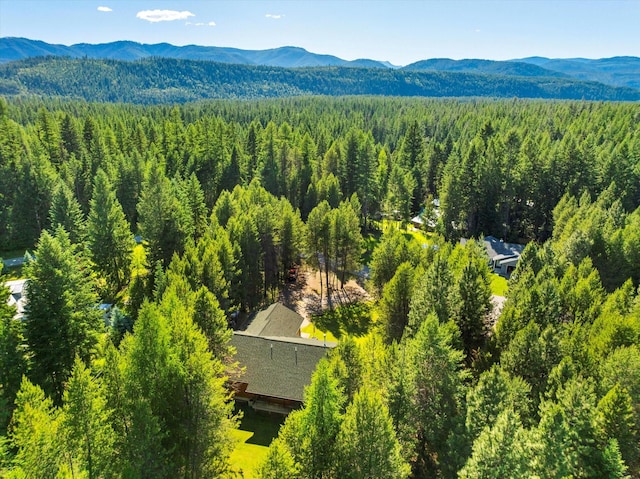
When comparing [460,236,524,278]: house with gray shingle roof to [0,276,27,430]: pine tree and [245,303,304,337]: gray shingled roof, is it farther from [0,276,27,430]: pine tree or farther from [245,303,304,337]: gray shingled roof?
[0,276,27,430]: pine tree

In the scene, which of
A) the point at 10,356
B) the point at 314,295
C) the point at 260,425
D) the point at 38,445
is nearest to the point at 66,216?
the point at 10,356

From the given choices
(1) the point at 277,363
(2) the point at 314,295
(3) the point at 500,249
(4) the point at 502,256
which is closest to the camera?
(1) the point at 277,363

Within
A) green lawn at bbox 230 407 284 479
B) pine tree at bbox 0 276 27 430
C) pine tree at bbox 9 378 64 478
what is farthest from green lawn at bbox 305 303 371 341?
pine tree at bbox 9 378 64 478

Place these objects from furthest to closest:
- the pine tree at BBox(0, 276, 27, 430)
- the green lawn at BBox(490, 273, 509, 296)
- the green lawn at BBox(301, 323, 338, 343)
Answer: the green lawn at BBox(490, 273, 509, 296), the green lawn at BBox(301, 323, 338, 343), the pine tree at BBox(0, 276, 27, 430)

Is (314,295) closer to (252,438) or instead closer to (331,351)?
(252,438)

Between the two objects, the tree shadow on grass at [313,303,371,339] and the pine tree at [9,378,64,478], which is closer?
→ the pine tree at [9,378,64,478]

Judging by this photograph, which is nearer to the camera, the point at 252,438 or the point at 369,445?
the point at 369,445
